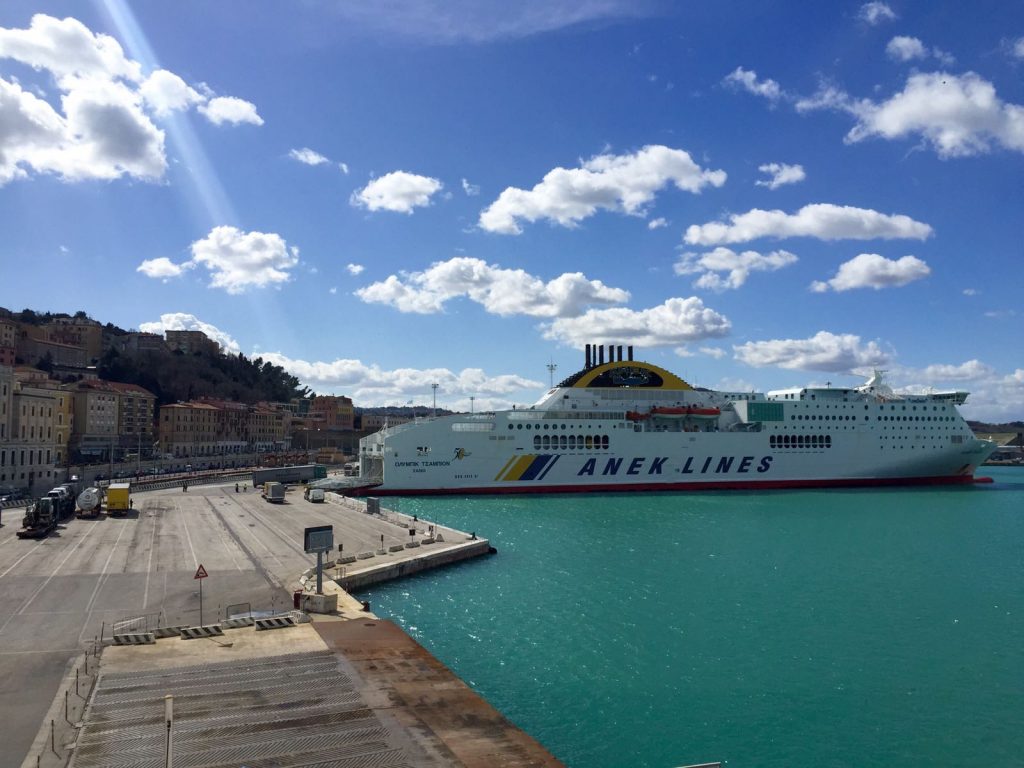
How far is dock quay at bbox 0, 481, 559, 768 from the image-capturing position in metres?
7.79

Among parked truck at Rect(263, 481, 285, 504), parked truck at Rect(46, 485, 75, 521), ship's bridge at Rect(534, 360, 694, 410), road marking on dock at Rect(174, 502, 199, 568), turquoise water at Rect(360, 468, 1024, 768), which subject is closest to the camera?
turquoise water at Rect(360, 468, 1024, 768)

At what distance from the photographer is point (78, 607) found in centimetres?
1353

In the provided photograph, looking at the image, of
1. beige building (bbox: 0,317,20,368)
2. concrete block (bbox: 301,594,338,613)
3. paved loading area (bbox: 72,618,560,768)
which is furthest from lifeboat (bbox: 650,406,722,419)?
beige building (bbox: 0,317,20,368)

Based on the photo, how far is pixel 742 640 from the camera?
1464 centimetres

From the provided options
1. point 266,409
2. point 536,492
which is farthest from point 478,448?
point 266,409

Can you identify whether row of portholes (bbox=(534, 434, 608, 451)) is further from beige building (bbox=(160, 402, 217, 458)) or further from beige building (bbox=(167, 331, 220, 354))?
beige building (bbox=(167, 331, 220, 354))

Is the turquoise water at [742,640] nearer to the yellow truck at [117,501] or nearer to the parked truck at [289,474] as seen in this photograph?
the yellow truck at [117,501]

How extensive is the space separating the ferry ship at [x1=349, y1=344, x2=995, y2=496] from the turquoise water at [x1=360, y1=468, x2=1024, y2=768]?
13.2 m

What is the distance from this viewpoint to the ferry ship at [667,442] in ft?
136

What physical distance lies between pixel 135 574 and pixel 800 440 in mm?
39001

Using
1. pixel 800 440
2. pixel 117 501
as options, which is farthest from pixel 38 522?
pixel 800 440

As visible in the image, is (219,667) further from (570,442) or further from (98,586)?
(570,442)

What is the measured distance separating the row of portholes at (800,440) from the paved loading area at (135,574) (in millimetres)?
→ 26441

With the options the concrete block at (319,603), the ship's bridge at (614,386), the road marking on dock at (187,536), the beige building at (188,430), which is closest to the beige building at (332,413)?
the beige building at (188,430)
